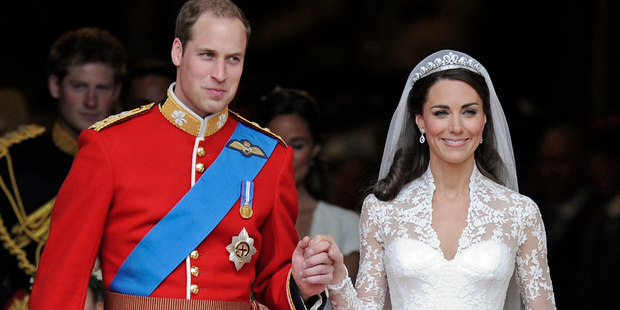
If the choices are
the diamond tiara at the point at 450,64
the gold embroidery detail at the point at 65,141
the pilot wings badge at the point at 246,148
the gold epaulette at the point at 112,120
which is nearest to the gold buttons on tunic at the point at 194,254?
the pilot wings badge at the point at 246,148

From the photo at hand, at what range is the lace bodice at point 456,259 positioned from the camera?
320cm

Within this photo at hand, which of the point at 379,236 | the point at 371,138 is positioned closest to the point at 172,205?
the point at 379,236

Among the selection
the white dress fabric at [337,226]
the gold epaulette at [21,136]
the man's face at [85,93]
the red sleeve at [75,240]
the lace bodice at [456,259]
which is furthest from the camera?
the white dress fabric at [337,226]

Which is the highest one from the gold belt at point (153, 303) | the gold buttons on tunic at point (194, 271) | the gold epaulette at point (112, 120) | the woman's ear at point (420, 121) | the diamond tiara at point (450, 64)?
the diamond tiara at point (450, 64)

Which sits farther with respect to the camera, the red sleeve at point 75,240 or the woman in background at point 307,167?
the woman in background at point 307,167

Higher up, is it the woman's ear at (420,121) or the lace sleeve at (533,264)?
the woman's ear at (420,121)

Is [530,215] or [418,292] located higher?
[530,215]

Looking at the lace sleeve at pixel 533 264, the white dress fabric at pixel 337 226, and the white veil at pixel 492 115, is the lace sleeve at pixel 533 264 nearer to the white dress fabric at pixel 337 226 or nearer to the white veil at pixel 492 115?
the white veil at pixel 492 115

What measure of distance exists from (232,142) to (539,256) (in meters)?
1.24

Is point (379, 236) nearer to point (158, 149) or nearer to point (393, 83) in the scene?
point (158, 149)

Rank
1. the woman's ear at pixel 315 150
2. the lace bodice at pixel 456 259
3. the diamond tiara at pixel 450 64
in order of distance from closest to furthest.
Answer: the lace bodice at pixel 456 259 < the diamond tiara at pixel 450 64 < the woman's ear at pixel 315 150

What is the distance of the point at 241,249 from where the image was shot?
111 inches

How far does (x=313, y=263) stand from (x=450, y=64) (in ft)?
3.45

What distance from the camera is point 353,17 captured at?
5.44 m
